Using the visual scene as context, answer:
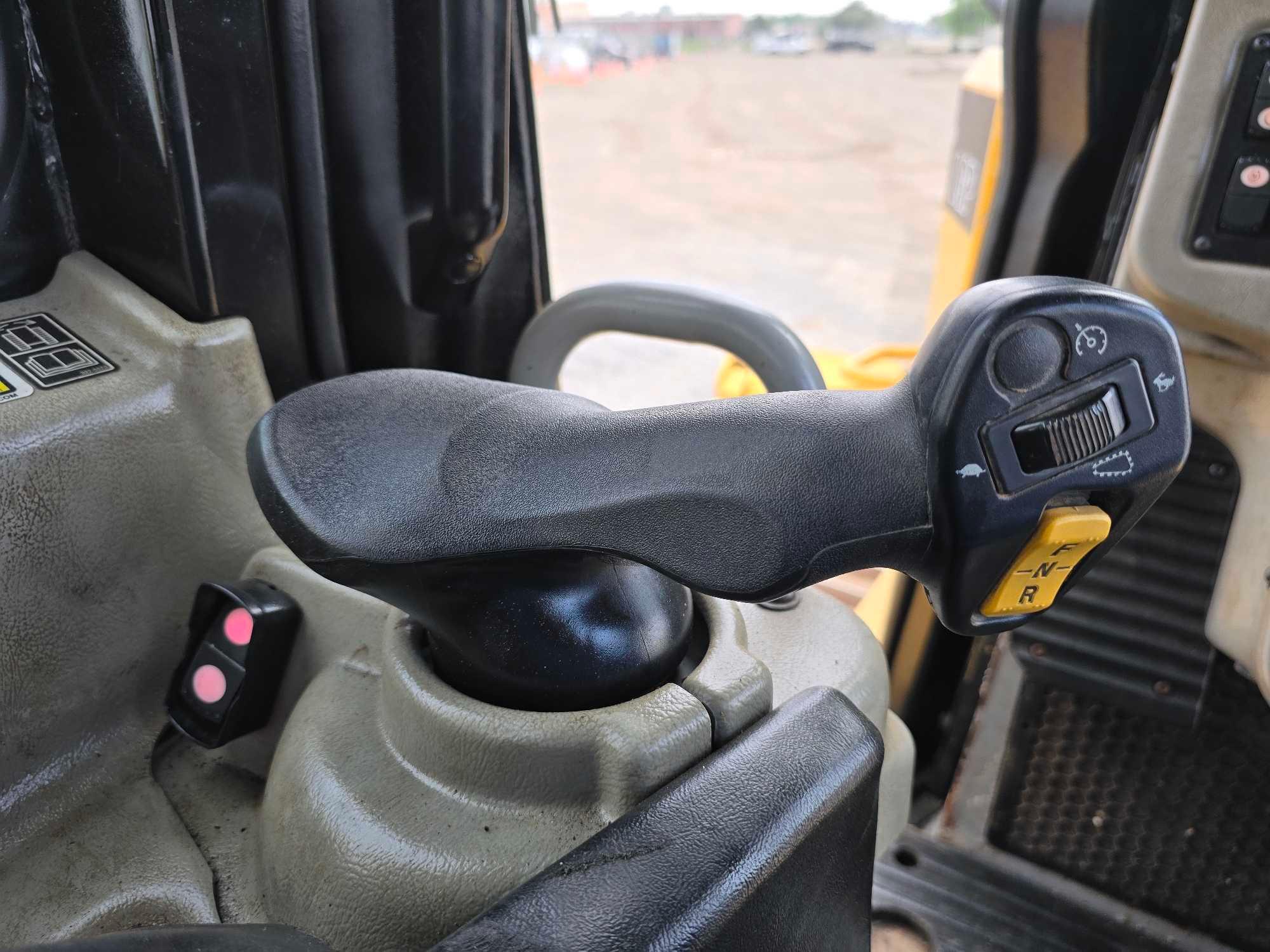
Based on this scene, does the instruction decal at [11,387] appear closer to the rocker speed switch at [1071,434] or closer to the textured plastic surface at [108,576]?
the textured plastic surface at [108,576]

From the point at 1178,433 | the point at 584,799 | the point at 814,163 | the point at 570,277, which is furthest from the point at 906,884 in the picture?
the point at 814,163

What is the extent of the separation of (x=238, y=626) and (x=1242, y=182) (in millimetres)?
881

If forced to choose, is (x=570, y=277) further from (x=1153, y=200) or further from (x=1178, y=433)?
(x=1178, y=433)

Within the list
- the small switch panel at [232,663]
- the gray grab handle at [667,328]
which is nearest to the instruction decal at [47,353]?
the small switch panel at [232,663]

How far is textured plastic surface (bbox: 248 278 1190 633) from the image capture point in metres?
0.43

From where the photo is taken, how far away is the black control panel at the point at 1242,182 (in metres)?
0.81

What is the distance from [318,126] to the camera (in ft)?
2.69

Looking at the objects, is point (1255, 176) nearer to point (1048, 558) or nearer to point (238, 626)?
point (1048, 558)

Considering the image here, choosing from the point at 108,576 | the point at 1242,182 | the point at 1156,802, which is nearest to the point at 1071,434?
the point at 1242,182

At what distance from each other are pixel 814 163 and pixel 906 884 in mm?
6043

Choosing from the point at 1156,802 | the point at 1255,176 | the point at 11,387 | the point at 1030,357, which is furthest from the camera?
the point at 1156,802

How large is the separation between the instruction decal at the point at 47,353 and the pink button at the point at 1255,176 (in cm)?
92

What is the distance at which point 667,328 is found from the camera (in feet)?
2.86

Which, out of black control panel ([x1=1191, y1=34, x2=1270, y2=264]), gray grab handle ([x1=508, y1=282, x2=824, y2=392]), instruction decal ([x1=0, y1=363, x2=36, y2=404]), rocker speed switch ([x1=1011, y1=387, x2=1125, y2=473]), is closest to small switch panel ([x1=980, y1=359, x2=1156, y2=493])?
rocker speed switch ([x1=1011, y1=387, x2=1125, y2=473])
